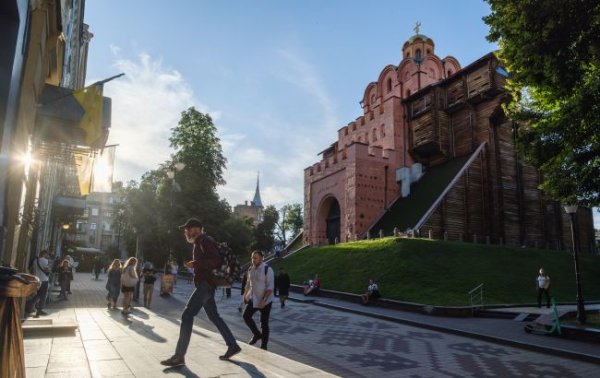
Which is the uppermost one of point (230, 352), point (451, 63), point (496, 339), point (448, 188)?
point (451, 63)

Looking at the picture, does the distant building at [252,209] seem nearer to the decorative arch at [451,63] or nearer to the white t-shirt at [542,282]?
the decorative arch at [451,63]

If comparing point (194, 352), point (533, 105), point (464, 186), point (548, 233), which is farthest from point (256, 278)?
point (548, 233)

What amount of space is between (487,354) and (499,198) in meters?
26.3

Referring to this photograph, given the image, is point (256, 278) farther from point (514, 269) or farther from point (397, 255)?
point (514, 269)

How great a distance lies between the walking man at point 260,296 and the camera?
7582mm

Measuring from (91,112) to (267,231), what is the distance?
62.7 m

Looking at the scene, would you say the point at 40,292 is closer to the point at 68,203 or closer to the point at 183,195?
the point at 68,203

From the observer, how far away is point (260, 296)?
761 centimetres

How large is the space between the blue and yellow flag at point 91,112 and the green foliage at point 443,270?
1354cm

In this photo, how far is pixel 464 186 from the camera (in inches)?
1264

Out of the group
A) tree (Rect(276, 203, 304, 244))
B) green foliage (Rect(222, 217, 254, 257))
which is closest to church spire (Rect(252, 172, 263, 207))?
tree (Rect(276, 203, 304, 244))

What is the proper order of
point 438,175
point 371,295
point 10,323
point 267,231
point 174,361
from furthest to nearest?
point 267,231 < point 438,175 < point 371,295 < point 174,361 < point 10,323

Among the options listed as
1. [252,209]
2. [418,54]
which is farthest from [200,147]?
[252,209]

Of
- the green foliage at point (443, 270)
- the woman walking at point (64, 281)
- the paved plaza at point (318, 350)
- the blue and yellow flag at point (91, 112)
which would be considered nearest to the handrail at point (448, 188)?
the green foliage at point (443, 270)
